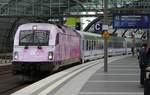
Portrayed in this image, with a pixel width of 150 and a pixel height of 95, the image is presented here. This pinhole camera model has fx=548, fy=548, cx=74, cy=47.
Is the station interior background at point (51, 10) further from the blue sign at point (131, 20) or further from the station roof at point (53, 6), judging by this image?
the blue sign at point (131, 20)

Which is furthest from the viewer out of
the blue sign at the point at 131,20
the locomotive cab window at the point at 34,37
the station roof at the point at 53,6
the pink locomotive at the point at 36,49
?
the station roof at the point at 53,6

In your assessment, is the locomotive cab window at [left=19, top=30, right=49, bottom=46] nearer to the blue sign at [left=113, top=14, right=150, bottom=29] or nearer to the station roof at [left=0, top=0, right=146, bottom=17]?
the blue sign at [left=113, top=14, right=150, bottom=29]

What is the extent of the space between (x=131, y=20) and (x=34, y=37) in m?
30.7

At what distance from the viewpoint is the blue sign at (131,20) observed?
179ft

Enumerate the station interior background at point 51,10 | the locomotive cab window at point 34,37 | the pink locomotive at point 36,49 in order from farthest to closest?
1. the station interior background at point 51,10
2. the locomotive cab window at point 34,37
3. the pink locomotive at point 36,49

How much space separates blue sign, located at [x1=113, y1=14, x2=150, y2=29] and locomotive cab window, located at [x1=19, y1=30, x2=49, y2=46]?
1180 inches

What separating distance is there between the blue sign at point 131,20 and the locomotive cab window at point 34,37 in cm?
2997

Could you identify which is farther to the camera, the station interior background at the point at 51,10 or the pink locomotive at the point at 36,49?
the station interior background at the point at 51,10

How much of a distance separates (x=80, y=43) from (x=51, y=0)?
166 feet

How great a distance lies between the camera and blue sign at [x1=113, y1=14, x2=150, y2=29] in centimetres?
5453

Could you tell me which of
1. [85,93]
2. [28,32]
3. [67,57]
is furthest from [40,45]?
[85,93]

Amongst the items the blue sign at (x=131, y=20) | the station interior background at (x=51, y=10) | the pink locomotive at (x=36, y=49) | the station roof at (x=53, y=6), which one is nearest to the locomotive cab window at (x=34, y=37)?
the pink locomotive at (x=36, y=49)

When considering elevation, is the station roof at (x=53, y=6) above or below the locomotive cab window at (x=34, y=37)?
above

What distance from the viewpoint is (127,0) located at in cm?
8744
